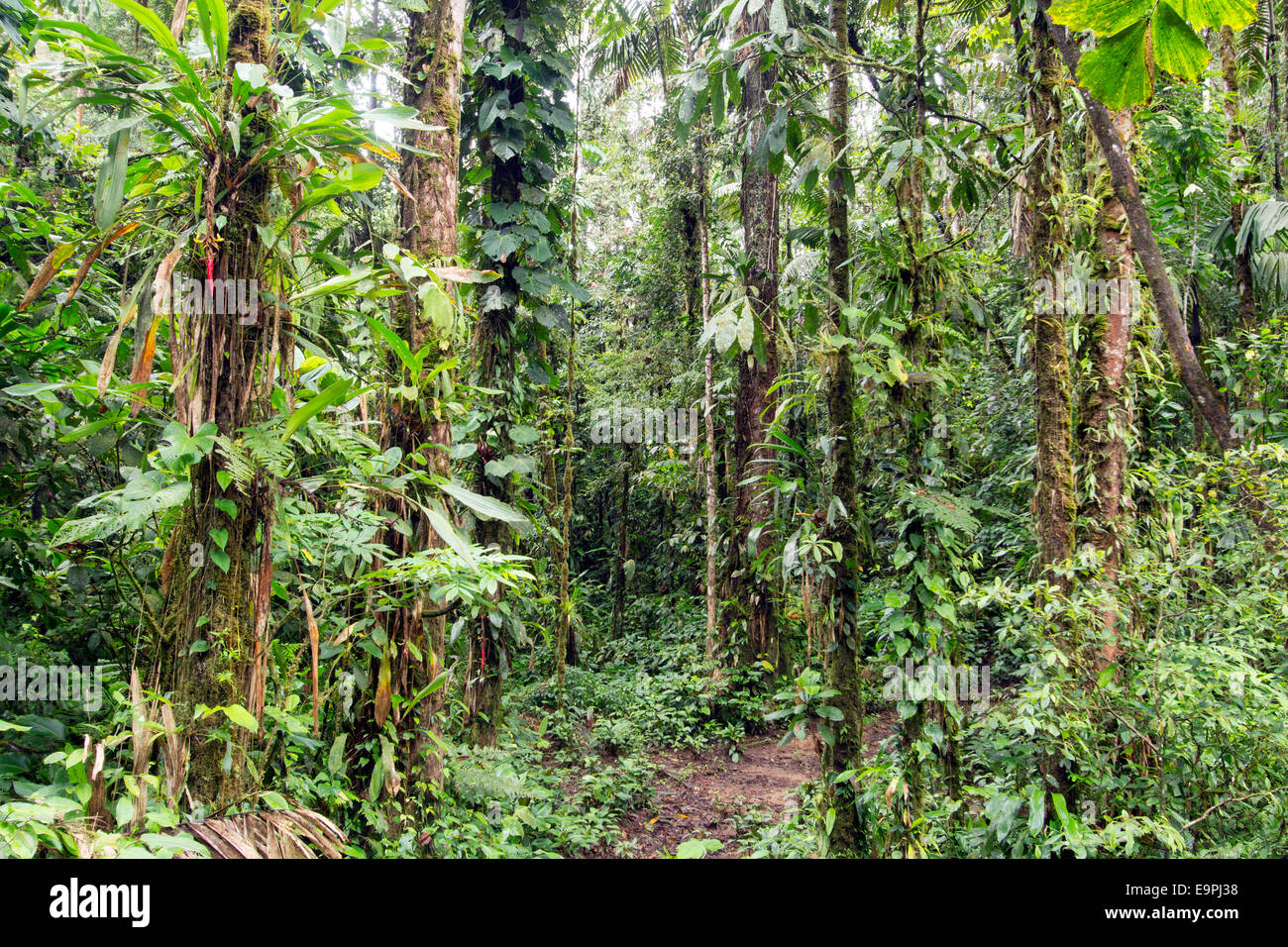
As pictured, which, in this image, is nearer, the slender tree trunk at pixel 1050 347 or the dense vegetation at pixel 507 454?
the dense vegetation at pixel 507 454

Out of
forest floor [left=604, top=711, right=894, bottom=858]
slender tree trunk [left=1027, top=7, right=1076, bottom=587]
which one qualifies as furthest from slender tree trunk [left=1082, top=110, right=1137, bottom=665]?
forest floor [left=604, top=711, right=894, bottom=858]

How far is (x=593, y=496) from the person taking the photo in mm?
10117

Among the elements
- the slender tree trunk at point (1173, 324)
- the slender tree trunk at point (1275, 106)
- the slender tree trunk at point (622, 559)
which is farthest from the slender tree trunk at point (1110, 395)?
the slender tree trunk at point (622, 559)

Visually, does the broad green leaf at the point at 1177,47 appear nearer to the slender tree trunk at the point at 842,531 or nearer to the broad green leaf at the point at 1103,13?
the broad green leaf at the point at 1103,13

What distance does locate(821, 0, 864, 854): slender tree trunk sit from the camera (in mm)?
2650

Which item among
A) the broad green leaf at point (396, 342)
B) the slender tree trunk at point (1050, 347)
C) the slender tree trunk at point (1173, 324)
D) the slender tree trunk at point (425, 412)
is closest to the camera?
the slender tree trunk at point (1173, 324)

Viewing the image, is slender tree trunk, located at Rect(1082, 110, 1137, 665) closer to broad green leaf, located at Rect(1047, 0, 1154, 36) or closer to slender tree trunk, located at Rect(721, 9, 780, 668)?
broad green leaf, located at Rect(1047, 0, 1154, 36)

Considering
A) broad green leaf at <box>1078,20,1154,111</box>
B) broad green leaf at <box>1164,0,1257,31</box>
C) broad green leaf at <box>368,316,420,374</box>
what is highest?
broad green leaf at <box>1164,0,1257,31</box>

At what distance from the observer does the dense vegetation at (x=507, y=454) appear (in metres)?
1.81

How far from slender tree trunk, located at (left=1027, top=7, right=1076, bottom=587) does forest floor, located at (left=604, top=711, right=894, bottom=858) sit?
180 centimetres

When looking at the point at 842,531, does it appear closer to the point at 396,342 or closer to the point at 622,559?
the point at 396,342

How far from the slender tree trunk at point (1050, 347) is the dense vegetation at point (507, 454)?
0.06ft
